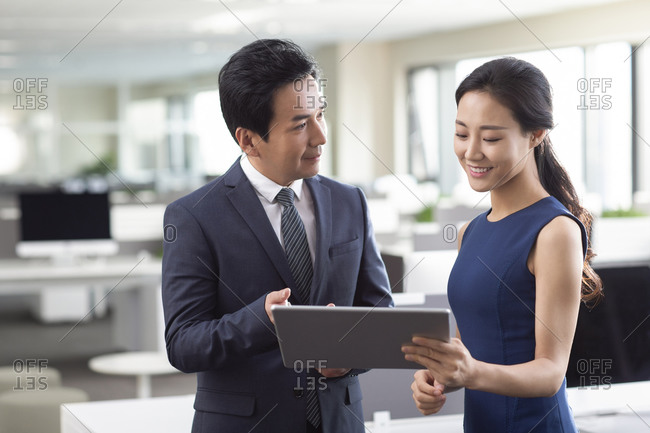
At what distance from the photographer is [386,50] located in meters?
12.6

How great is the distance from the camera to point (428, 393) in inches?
59.6

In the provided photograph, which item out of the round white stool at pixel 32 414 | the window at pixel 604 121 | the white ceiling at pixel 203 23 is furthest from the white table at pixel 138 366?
the window at pixel 604 121

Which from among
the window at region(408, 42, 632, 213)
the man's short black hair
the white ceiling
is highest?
the white ceiling

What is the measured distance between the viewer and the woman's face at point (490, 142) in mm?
1449

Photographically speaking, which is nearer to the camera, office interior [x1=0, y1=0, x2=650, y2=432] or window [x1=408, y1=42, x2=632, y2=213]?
office interior [x1=0, y1=0, x2=650, y2=432]

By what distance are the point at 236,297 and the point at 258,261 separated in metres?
0.08

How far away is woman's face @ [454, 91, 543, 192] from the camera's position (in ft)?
4.75

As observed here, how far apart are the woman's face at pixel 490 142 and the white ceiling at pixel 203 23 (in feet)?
20.2

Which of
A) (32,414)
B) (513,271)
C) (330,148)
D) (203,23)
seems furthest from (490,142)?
(330,148)

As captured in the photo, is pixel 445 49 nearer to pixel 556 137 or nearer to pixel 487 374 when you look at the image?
pixel 556 137

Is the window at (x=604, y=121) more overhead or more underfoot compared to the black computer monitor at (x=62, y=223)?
more overhead

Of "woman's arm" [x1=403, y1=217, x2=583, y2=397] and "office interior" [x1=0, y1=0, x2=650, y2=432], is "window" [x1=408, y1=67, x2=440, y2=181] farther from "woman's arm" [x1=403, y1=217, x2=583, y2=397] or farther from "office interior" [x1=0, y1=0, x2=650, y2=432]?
"woman's arm" [x1=403, y1=217, x2=583, y2=397]

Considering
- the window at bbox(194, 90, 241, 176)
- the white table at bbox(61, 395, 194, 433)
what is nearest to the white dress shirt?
the white table at bbox(61, 395, 194, 433)

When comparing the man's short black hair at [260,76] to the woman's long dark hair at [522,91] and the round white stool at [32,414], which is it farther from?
the round white stool at [32,414]
